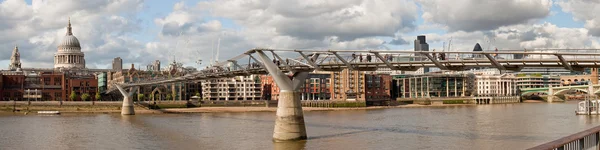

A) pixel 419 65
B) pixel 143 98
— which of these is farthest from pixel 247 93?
pixel 419 65

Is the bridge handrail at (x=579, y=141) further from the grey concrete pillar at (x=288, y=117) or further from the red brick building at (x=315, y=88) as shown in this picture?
the red brick building at (x=315, y=88)

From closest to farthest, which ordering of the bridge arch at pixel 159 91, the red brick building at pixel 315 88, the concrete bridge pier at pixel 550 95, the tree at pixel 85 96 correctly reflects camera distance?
the tree at pixel 85 96, the bridge arch at pixel 159 91, the red brick building at pixel 315 88, the concrete bridge pier at pixel 550 95

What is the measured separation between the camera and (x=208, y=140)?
2012 inches

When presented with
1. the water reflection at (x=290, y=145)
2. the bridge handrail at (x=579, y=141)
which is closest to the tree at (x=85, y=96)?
the water reflection at (x=290, y=145)

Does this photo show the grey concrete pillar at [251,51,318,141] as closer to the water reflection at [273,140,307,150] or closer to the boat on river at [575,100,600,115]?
the water reflection at [273,140,307,150]

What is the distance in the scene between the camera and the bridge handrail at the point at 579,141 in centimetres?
1405

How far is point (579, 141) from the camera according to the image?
16.5 meters

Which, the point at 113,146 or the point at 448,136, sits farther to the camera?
the point at 448,136

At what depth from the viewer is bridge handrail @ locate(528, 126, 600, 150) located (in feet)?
46.1

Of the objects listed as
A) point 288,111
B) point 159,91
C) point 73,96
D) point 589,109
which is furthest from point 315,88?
point 288,111

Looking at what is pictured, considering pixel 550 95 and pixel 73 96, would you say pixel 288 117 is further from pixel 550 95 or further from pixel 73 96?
pixel 550 95

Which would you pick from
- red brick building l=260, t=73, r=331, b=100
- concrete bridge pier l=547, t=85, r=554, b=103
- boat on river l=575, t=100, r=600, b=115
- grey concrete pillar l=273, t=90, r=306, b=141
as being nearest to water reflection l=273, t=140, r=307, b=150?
grey concrete pillar l=273, t=90, r=306, b=141

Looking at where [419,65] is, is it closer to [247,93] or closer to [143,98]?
[143,98]

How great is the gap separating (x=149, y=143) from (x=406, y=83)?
454 feet
